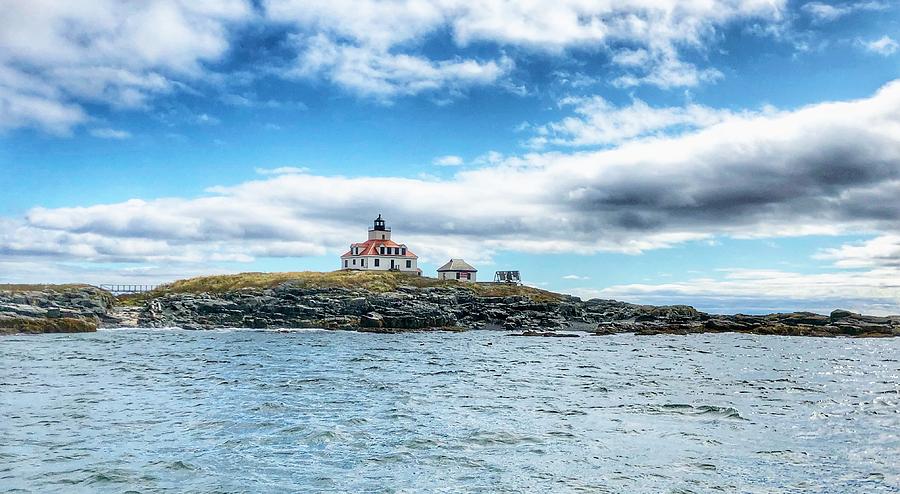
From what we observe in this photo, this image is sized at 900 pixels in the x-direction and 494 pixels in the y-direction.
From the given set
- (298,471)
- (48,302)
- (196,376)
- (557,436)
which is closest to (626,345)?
(196,376)

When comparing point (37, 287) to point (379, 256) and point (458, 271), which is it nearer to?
point (379, 256)

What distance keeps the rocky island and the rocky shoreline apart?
168 millimetres

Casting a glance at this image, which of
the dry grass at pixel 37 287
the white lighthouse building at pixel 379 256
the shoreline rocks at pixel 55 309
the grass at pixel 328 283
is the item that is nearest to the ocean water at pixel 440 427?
the shoreline rocks at pixel 55 309

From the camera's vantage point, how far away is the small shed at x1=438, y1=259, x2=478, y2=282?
501 feet

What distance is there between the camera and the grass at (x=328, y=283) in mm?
120250

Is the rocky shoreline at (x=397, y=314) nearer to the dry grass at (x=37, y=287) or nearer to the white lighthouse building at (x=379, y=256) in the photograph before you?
the dry grass at (x=37, y=287)

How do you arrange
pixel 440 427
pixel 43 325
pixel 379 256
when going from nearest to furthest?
pixel 440 427, pixel 43 325, pixel 379 256

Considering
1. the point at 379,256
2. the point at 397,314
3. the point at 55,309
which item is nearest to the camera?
the point at 55,309

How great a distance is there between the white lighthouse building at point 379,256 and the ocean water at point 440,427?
103m

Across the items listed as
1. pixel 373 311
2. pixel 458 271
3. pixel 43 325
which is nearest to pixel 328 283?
pixel 373 311

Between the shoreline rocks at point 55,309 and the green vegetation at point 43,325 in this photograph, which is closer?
the green vegetation at point 43,325

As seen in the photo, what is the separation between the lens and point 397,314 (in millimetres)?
105312

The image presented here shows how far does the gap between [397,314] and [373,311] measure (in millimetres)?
4529

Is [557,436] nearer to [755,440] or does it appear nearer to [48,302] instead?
[755,440]
